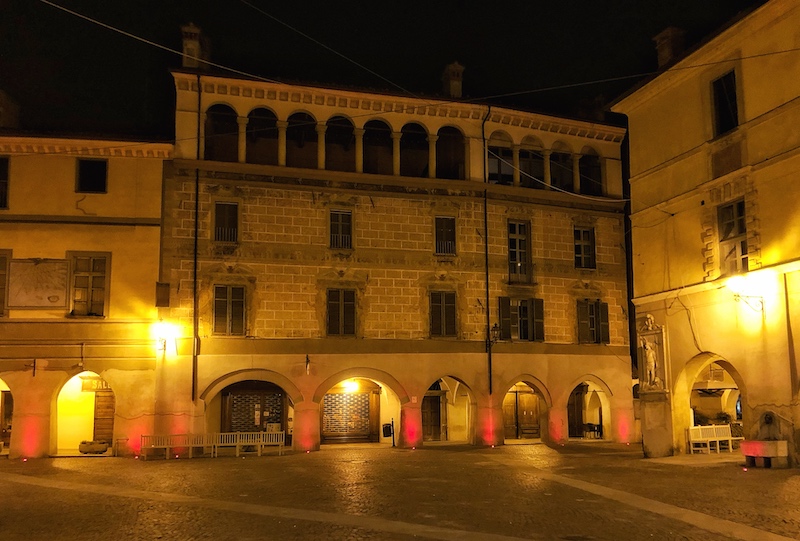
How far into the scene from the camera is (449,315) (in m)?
30.0

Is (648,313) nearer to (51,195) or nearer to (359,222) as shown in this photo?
(359,222)

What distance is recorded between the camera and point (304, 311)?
28.2 meters

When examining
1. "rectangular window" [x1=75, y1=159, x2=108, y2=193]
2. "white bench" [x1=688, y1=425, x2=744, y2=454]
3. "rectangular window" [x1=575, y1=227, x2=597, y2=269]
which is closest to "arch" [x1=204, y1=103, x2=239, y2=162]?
"rectangular window" [x1=75, y1=159, x2=108, y2=193]

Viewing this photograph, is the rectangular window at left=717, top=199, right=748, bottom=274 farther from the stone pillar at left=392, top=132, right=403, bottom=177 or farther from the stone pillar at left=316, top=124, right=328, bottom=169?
the stone pillar at left=316, top=124, right=328, bottom=169

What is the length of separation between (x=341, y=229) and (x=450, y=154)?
6.51m

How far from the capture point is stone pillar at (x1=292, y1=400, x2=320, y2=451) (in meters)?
27.6

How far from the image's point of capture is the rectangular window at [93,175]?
27.3 metres

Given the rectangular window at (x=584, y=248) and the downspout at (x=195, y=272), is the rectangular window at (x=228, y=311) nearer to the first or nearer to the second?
the downspout at (x=195, y=272)

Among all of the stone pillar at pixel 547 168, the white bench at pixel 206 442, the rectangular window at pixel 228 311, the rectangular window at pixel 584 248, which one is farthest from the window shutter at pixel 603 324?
the rectangular window at pixel 228 311

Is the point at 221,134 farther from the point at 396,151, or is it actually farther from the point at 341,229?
the point at 396,151

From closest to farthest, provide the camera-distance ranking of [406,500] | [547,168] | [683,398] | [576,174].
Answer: [406,500] → [683,398] → [547,168] → [576,174]

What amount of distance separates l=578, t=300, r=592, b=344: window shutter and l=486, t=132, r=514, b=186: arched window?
5.95 meters

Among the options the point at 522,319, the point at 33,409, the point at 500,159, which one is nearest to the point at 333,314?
the point at 522,319

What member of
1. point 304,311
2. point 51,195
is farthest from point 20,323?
point 304,311
